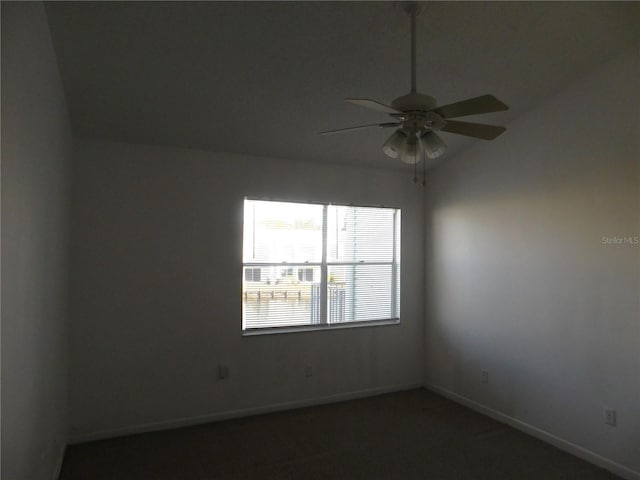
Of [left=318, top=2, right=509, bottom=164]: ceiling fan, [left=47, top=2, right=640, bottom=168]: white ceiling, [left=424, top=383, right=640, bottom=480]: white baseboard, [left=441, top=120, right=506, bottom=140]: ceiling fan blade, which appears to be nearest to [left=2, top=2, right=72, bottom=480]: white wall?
[left=47, top=2, right=640, bottom=168]: white ceiling

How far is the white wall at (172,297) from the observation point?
11.7 feet

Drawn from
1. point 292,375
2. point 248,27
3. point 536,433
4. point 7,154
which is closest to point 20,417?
point 7,154

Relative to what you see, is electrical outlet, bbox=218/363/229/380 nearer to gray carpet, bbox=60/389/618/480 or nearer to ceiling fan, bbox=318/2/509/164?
gray carpet, bbox=60/389/618/480

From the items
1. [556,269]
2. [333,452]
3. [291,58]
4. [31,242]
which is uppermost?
[291,58]

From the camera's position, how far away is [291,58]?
9.02 ft

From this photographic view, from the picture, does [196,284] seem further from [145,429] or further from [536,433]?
[536,433]

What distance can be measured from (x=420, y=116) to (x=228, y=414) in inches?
130

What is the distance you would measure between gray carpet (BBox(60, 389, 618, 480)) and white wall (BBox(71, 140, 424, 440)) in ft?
1.00

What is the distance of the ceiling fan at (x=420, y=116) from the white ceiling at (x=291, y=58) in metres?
0.46

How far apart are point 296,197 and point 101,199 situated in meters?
1.82

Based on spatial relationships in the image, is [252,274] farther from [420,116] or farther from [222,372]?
[420,116]

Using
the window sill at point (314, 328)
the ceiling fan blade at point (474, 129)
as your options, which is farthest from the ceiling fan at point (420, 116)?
the window sill at point (314, 328)

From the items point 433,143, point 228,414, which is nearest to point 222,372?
point 228,414

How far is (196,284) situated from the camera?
12.9ft
